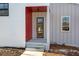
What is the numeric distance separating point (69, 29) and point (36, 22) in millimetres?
3044

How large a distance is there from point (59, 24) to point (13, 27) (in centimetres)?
503

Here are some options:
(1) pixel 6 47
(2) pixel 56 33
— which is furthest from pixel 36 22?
(1) pixel 6 47

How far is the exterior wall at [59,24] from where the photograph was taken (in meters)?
19.4

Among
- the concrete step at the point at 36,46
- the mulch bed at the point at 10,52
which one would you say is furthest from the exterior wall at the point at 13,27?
the mulch bed at the point at 10,52

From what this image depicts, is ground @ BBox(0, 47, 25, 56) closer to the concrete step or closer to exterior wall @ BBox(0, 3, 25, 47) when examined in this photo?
the concrete step

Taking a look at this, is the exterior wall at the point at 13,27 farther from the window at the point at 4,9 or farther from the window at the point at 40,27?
the window at the point at 40,27

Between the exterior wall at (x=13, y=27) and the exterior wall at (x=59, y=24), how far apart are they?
13.5 feet

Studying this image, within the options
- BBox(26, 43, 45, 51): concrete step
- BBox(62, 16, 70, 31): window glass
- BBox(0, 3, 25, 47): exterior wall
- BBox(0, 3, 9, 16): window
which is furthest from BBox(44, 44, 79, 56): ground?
BBox(0, 3, 9, 16): window

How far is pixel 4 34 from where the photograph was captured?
16609mm

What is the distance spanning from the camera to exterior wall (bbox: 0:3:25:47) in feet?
53.4

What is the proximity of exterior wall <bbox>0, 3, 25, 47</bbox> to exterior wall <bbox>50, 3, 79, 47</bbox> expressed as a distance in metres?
4.12

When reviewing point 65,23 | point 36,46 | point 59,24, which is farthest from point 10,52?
point 65,23

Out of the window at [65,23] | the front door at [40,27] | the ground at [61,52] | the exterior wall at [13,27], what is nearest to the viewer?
the ground at [61,52]

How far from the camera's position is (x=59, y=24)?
19.9 meters
